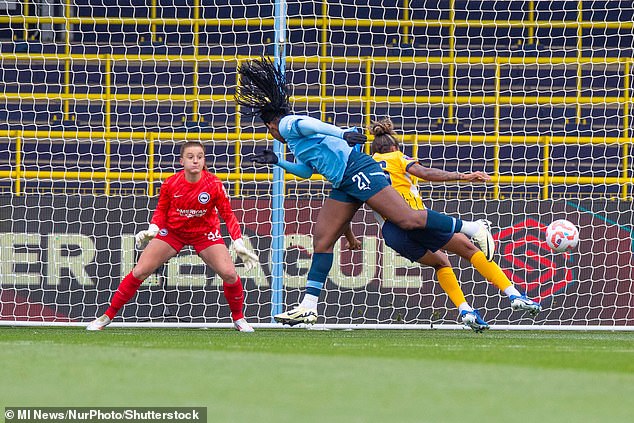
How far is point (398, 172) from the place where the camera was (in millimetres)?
8812

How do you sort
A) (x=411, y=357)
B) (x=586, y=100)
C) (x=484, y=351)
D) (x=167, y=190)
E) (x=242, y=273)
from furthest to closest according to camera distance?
1. (x=586, y=100)
2. (x=242, y=273)
3. (x=167, y=190)
4. (x=484, y=351)
5. (x=411, y=357)

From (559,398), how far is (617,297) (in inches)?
294

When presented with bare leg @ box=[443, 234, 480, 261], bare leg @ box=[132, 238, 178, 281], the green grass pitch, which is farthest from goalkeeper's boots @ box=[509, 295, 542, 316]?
bare leg @ box=[132, 238, 178, 281]

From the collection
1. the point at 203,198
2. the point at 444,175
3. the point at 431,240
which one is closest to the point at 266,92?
the point at 203,198

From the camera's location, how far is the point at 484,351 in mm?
6262

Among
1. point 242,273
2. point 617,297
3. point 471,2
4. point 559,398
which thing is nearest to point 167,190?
point 242,273

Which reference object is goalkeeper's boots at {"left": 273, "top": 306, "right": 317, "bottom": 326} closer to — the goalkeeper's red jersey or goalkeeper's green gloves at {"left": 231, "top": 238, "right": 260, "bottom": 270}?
goalkeeper's green gloves at {"left": 231, "top": 238, "right": 260, "bottom": 270}

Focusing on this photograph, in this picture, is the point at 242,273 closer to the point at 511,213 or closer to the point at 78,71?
the point at 511,213

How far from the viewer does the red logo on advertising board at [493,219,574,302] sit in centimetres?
1080

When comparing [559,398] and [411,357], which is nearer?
[559,398]

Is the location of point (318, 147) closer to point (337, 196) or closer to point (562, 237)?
point (337, 196)

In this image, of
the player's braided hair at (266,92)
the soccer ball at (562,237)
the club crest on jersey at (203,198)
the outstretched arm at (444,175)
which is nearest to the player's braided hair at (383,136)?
the outstretched arm at (444,175)

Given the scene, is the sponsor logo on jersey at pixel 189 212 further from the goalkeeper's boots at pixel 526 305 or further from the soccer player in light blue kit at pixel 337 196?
the goalkeeper's boots at pixel 526 305

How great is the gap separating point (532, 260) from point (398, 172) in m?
2.56
